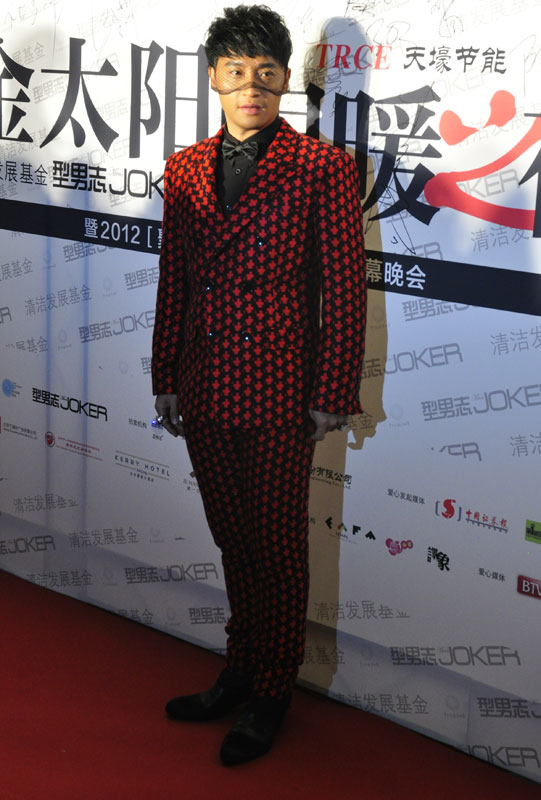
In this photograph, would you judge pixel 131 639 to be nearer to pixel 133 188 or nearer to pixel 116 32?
pixel 133 188

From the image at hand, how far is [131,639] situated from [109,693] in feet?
1.03

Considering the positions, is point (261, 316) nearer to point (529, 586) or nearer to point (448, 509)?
point (448, 509)

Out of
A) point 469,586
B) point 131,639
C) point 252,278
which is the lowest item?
point 131,639

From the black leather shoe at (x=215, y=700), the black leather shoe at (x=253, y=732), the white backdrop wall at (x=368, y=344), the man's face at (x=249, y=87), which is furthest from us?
the black leather shoe at (x=215, y=700)

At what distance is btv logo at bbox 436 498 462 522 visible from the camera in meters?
2.42

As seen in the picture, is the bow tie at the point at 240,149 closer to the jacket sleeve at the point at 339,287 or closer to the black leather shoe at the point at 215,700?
the jacket sleeve at the point at 339,287

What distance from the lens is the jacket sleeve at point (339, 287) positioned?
215 cm

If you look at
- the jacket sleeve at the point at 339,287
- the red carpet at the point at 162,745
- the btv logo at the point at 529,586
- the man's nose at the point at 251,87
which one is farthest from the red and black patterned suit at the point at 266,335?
the btv logo at the point at 529,586

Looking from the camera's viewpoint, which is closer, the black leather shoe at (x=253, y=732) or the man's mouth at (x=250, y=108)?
the man's mouth at (x=250, y=108)

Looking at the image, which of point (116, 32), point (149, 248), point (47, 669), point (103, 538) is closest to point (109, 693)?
point (47, 669)

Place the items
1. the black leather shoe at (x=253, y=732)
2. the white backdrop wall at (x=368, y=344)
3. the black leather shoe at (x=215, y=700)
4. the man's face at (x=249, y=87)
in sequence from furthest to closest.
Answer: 1. the black leather shoe at (x=215, y=700)
2. the black leather shoe at (x=253, y=732)
3. the white backdrop wall at (x=368, y=344)
4. the man's face at (x=249, y=87)

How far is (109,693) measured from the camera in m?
2.71

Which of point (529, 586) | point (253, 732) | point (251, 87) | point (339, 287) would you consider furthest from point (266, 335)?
point (253, 732)

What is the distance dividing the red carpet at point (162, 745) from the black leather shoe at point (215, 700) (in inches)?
1.0
